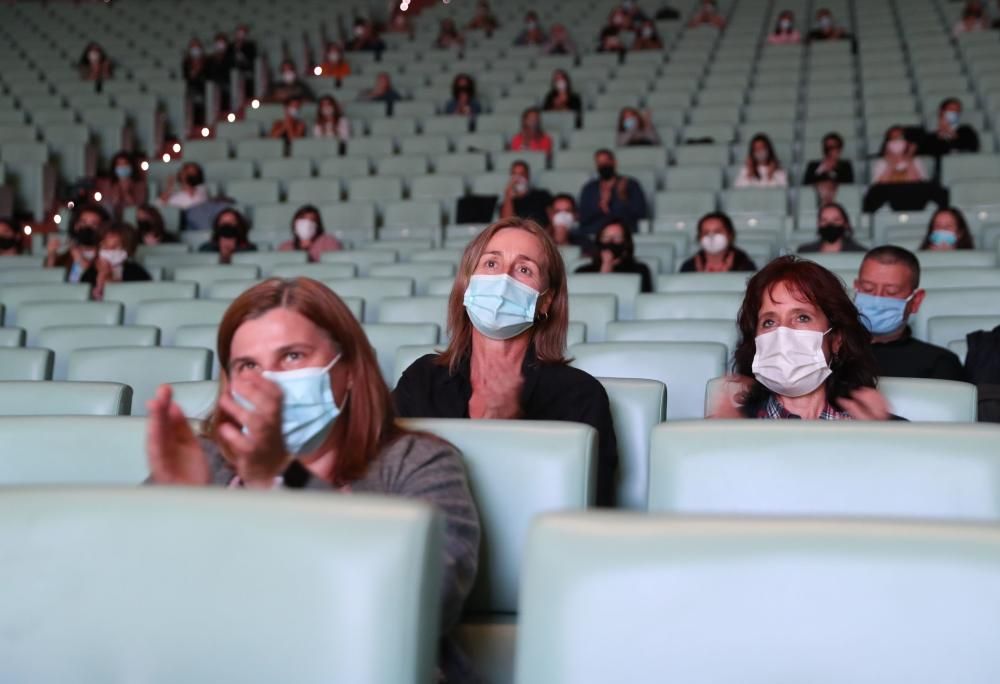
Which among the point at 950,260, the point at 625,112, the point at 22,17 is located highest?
the point at 22,17

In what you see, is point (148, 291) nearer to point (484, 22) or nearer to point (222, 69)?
point (222, 69)

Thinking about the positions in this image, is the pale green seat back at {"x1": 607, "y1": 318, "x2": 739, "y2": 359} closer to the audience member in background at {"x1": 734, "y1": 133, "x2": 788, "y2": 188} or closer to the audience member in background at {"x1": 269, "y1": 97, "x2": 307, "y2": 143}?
the audience member in background at {"x1": 734, "y1": 133, "x2": 788, "y2": 188}

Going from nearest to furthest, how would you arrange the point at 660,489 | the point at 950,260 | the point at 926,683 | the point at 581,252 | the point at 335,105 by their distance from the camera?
the point at 926,683 → the point at 660,489 → the point at 950,260 → the point at 581,252 → the point at 335,105

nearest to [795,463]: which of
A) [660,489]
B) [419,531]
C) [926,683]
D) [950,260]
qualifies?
[660,489]

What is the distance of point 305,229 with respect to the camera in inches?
211

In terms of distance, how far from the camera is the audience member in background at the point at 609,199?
18.7 feet

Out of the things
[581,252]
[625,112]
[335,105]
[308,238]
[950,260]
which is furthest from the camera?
[335,105]

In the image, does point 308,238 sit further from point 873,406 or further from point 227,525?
point 227,525

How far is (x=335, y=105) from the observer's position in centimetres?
780

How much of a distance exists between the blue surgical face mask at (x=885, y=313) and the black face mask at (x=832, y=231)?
182cm

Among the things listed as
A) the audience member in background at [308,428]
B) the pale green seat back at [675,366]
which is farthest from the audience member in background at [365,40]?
the audience member in background at [308,428]

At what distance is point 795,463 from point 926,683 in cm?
51

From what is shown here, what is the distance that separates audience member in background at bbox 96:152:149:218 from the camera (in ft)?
22.3

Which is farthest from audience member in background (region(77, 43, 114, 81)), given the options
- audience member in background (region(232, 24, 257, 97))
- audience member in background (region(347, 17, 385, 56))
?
audience member in background (region(347, 17, 385, 56))
